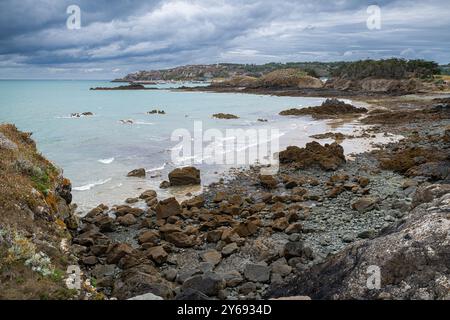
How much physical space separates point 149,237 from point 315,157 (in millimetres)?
12568

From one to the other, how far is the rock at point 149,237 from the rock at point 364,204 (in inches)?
281

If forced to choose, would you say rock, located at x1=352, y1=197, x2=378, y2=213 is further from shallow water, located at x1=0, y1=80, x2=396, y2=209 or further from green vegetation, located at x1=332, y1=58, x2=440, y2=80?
green vegetation, located at x1=332, y1=58, x2=440, y2=80

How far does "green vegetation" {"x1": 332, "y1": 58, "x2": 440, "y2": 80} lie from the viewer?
10006 cm

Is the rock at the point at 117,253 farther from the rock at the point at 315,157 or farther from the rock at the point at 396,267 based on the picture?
the rock at the point at 315,157

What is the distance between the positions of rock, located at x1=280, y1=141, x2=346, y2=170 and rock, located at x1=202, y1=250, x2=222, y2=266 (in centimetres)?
1171

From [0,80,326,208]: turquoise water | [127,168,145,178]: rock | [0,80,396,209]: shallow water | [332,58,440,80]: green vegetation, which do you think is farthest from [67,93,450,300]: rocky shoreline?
[332,58,440,80]: green vegetation

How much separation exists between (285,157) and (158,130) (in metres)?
21.8

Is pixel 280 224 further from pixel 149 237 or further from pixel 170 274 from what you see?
pixel 170 274

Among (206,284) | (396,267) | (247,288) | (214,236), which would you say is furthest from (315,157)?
(396,267)

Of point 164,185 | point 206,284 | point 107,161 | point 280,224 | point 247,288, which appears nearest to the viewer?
point 206,284

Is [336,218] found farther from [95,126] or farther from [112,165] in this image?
[95,126]

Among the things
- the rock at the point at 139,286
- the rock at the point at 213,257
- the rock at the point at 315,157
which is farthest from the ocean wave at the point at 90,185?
the rock at the point at 139,286

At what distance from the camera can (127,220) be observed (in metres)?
15.3

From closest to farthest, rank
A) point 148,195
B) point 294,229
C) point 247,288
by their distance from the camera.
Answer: point 247,288, point 294,229, point 148,195
